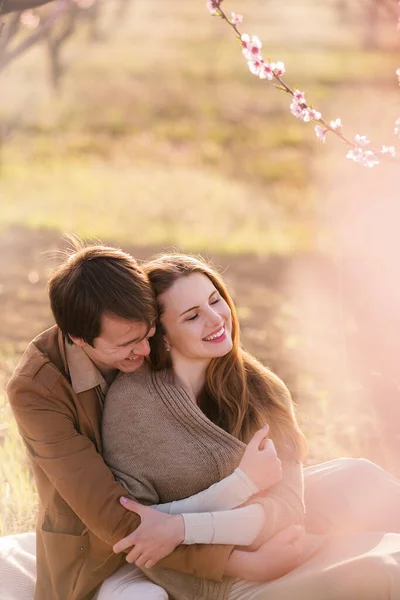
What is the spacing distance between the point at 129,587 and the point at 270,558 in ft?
1.16

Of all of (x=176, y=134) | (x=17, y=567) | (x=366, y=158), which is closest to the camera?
(x=17, y=567)

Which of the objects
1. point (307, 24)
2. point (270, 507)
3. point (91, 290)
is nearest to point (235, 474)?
point (270, 507)

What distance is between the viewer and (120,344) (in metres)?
2.39

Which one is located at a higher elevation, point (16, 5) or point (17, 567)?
point (16, 5)

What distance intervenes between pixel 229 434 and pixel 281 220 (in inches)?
356

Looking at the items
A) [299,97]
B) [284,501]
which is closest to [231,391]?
[284,501]

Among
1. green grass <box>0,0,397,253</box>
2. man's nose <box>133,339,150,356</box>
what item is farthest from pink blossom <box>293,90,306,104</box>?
green grass <box>0,0,397,253</box>

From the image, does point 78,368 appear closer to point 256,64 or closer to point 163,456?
point 163,456

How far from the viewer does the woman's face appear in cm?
254

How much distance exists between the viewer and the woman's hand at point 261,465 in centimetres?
241

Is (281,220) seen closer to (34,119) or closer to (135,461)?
(34,119)

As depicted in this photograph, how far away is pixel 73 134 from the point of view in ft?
52.8

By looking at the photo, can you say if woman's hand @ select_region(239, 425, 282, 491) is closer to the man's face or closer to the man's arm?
the man's arm

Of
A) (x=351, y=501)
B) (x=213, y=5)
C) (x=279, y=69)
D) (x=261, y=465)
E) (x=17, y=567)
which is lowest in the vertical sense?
(x=17, y=567)
